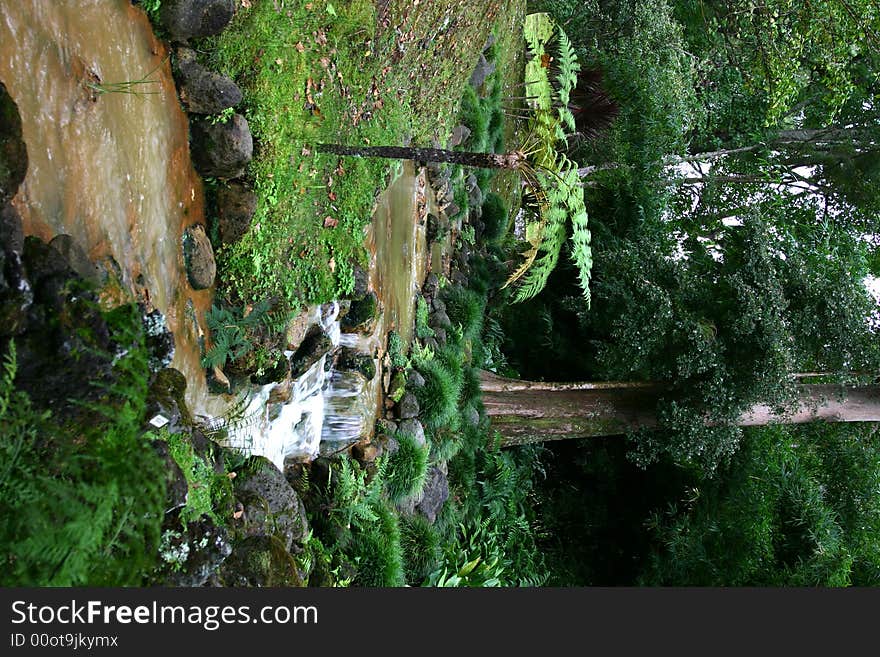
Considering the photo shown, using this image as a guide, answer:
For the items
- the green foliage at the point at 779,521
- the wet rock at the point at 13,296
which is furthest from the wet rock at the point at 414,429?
the green foliage at the point at 779,521

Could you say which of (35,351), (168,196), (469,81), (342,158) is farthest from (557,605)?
(469,81)

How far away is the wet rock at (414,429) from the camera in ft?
19.0

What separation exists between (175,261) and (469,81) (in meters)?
5.34

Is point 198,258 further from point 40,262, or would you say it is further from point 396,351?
point 396,351

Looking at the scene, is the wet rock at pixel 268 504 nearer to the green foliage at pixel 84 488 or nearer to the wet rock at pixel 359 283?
the green foliage at pixel 84 488

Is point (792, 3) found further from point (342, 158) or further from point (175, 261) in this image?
point (175, 261)

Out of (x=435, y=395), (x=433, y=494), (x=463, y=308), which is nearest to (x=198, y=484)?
(x=435, y=395)

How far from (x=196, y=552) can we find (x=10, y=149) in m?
1.57

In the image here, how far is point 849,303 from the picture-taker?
7832 millimetres

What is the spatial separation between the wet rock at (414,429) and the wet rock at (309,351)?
1.48 meters

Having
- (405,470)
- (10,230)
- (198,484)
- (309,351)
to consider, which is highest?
(10,230)

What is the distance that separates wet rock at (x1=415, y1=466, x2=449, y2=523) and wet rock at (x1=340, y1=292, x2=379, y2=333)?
1750 millimetres

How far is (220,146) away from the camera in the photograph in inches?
134

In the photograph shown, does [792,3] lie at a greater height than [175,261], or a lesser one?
greater
